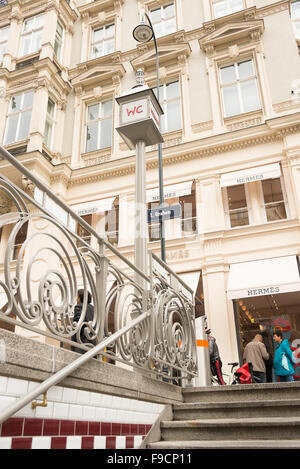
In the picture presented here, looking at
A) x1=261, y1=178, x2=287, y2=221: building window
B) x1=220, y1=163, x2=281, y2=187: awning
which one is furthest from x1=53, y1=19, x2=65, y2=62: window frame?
x1=261, y1=178, x2=287, y2=221: building window

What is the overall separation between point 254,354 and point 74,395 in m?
6.02

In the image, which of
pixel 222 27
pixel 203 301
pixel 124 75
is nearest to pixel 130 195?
pixel 203 301

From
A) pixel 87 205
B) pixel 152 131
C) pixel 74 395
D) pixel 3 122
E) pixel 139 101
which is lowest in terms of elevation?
pixel 74 395

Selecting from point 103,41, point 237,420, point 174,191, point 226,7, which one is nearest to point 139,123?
point 237,420

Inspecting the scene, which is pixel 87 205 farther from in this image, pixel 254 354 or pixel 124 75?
pixel 254 354

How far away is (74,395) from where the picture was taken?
254cm

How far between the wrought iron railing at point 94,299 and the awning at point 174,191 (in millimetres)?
7169

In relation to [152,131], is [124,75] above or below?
above

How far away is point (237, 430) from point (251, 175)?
968 cm

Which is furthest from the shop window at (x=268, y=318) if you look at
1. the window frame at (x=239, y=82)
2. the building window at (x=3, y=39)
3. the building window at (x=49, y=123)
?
the building window at (x=3, y=39)

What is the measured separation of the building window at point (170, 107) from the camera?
1484 centimetres

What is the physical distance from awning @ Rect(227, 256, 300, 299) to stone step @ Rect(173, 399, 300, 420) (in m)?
6.88

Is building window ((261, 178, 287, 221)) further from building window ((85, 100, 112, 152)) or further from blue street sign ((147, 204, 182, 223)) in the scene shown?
building window ((85, 100, 112, 152))

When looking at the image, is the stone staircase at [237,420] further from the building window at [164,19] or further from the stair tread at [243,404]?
the building window at [164,19]
